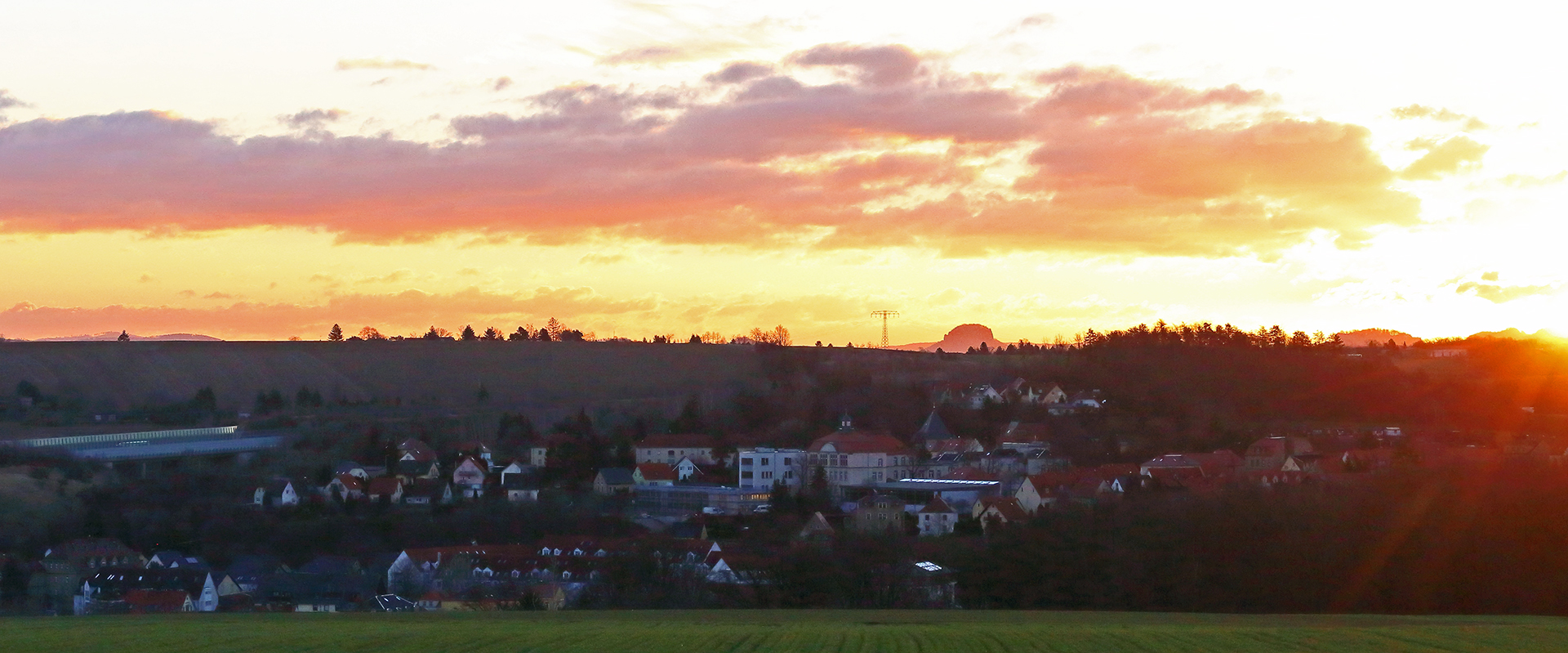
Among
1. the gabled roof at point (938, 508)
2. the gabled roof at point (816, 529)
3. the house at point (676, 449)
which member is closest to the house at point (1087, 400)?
the house at point (676, 449)

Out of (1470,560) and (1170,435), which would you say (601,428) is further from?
(1470,560)

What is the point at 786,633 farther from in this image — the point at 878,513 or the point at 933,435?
the point at 933,435

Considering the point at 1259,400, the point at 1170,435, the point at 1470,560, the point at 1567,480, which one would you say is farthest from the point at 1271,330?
the point at 1470,560

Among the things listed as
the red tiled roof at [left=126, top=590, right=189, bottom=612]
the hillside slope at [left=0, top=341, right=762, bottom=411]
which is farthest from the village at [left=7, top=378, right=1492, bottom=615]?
the hillside slope at [left=0, top=341, right=762, bottom=411]

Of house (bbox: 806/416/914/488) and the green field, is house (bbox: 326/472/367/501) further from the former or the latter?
the green field

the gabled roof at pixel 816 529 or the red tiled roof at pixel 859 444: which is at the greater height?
the red tiled roof at pixel 859 444

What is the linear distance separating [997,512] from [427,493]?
995 inches

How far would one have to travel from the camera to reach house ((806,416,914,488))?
74000mm

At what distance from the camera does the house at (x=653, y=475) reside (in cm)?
7150

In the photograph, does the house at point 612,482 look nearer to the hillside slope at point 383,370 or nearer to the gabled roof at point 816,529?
the gabled roof at point 816,529

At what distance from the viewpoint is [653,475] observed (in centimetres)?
7262

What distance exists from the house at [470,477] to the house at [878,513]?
17053 mm

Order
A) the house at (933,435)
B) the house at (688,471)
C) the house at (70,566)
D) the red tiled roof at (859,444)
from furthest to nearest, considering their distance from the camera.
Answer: the house at (933,435), the red tiled roof at (859,444), the house at (688,471), the house at (70,566)

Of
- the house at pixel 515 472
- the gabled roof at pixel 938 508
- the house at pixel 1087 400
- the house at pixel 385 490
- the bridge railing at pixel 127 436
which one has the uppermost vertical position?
the house at pixel 1087 400
